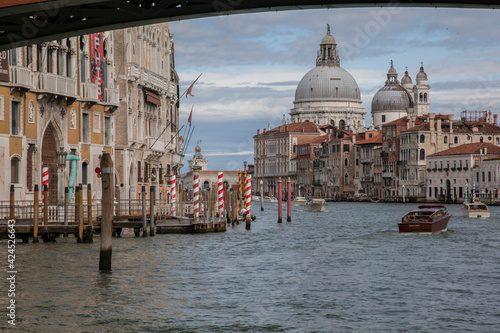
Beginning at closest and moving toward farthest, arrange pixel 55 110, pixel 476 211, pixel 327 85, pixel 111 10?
pixel 111 10 < pixel 55 110 < pixel 476 211 < pixel 327 85

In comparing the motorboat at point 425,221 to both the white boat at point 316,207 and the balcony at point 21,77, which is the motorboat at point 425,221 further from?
the white boat at point 316,207

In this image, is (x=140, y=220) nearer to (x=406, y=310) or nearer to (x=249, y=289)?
(x=249, y=289)

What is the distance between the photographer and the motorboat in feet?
121

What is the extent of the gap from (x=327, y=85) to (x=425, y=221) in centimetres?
13832

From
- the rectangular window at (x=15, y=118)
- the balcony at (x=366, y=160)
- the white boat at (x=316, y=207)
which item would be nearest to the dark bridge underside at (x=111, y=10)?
the rectangular window at (x=15, y=118)

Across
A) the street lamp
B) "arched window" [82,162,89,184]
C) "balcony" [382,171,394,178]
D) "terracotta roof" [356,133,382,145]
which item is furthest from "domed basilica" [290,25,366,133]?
the street lamp

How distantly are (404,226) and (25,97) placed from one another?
15.4 meters

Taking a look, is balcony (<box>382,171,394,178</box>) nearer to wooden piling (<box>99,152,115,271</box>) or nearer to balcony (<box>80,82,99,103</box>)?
balcony (<box>80,82,99,103</box>)

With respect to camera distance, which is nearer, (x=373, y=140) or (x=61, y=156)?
(x=61, y=156)

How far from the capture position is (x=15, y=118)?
29.7 meters

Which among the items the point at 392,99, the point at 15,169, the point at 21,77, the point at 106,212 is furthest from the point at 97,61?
the point at 392,99

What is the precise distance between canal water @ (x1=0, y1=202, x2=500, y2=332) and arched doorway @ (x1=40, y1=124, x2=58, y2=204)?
4.31 metres

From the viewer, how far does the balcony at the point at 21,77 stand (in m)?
29.0

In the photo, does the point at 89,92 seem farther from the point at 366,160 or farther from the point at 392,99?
the point at 392,99
